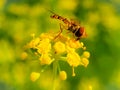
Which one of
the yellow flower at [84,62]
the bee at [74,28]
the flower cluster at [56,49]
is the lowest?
the yellow flower at [84,62]

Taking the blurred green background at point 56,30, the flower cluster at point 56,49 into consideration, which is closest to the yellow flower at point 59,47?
the flower cluster at point 56,49

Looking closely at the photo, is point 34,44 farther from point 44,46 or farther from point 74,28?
point 74,28

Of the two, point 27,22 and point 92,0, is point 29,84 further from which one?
point 92,0

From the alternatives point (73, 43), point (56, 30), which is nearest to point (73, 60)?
point (73, 43)

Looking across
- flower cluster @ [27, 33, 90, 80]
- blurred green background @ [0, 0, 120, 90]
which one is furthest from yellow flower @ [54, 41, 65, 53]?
blurred green background @ [0, 0, 120, 90]

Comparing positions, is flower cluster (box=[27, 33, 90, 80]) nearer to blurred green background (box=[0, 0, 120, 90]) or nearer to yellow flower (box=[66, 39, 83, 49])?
yellow flower (box=[66, 39, 83, 49])

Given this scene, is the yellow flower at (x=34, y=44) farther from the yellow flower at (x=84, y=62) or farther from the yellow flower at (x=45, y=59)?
the yellow flower at (x=84, y=62)
